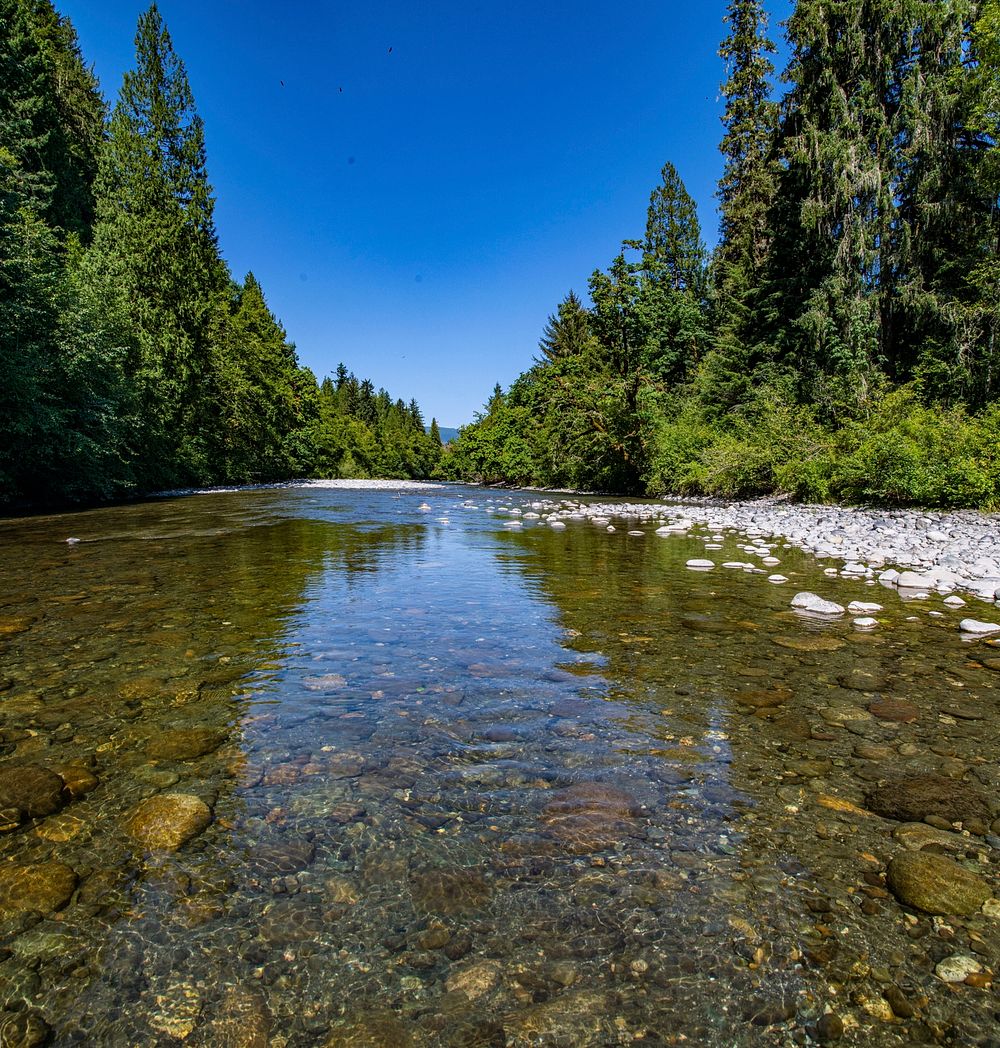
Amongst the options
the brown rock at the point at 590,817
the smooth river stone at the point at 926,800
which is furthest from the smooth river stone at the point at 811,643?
the brown rock at the point at 590,817

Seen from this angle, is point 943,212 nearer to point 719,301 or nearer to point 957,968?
point 719,301

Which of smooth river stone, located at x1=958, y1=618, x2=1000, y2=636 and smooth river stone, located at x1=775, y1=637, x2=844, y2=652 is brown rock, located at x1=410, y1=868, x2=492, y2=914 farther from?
smooth river stone, located at x1=958, y1=618, x2=1000, y2=636

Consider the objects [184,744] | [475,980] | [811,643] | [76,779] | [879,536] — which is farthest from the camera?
[879,536]

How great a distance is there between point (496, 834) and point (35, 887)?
1.73 m

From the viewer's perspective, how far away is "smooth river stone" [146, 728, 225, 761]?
121 inches

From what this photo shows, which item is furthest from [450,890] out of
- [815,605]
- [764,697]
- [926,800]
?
[815,605]

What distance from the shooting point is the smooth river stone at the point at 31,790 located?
2.57 metres

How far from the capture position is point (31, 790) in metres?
2.71

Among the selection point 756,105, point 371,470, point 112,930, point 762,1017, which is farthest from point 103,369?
point 371,470

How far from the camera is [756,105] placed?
31.3 meters

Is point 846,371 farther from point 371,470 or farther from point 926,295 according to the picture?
point 371,470

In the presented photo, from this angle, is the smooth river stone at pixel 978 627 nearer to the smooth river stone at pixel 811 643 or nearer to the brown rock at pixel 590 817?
the smooth river stone at pixel 811 643

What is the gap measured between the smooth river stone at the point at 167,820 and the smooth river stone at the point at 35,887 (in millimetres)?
276

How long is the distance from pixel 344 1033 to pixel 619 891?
104cm
